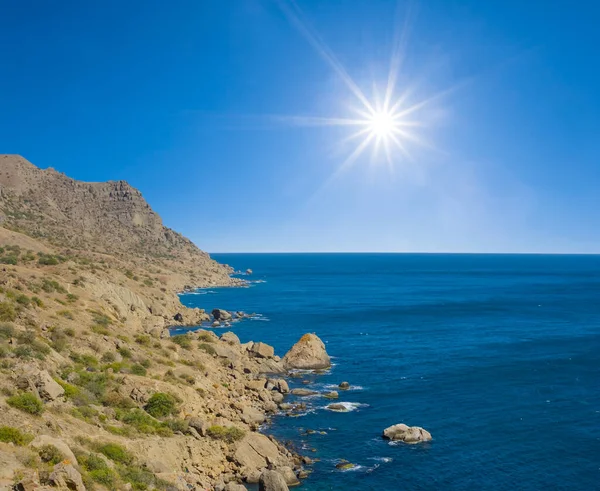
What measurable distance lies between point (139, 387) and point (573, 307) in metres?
137

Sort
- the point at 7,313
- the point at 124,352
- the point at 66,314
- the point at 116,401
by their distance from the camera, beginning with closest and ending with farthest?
the point at 116,401 < the point at 7,313 < the point at 124,352 < the point at 66,314

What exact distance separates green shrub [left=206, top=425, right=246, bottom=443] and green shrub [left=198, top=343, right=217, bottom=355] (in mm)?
25808

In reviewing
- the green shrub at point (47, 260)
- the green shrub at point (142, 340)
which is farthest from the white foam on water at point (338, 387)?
A: the green shrub at point (47, 260)

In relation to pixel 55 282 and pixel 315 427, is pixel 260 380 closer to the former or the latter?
pixel 315 427

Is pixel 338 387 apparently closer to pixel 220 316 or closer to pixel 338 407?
pixel 338 407

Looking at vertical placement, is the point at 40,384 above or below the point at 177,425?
above

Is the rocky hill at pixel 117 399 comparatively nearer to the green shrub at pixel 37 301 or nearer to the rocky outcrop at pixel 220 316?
the green shrub at pixel 37 301

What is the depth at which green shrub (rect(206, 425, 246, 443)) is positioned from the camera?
37.9 meters

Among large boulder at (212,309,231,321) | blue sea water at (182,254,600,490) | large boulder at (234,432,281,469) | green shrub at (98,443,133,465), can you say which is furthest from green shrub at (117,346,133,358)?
large boulder at (212,309,231,321)

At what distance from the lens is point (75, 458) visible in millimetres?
24297

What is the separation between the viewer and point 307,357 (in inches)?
2771

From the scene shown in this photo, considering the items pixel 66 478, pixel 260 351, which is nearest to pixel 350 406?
pixel 260 351

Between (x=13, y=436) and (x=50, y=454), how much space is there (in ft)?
8.11

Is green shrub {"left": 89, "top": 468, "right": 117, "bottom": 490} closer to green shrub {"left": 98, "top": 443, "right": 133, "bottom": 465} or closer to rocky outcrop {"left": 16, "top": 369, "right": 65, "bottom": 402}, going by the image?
green shrub {"left": 98, "top": 443, "right": 133, "bottom": 465}
